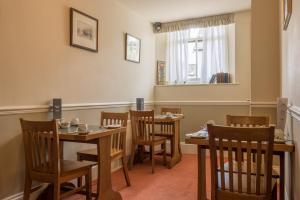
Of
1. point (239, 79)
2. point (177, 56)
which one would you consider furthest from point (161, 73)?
point (239, 79)

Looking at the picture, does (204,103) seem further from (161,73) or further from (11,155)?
(11,155)

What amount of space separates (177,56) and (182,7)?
3.56ft

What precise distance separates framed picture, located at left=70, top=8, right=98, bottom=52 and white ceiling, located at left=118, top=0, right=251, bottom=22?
2.93 feet

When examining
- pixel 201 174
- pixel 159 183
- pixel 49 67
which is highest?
pixel 49 67

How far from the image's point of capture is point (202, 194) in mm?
2109

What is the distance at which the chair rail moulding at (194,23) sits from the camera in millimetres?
4684

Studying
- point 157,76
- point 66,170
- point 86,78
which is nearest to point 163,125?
point 157,76

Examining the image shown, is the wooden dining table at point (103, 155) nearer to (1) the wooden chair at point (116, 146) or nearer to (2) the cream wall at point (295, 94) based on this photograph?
(1) the wooden chair at point (116, 146)

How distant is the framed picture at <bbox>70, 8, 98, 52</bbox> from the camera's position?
3.03 metres

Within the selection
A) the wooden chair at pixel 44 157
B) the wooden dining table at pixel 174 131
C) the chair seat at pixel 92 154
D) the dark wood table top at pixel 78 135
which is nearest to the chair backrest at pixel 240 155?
the dark wood table top at pixel 78 135

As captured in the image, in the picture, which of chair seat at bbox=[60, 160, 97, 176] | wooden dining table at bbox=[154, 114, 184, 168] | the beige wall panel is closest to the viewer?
chair seat at bbox=[60, 160, 97, 176]

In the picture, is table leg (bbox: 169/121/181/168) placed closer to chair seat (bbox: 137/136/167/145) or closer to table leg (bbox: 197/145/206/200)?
chair seat (bbox: 137/136/167/145)

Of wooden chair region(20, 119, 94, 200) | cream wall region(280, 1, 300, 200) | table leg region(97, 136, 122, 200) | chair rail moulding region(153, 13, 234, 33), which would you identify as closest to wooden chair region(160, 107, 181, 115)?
chair rail moulding region(153, 13, 234, 33)

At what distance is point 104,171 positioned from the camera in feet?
8.27
